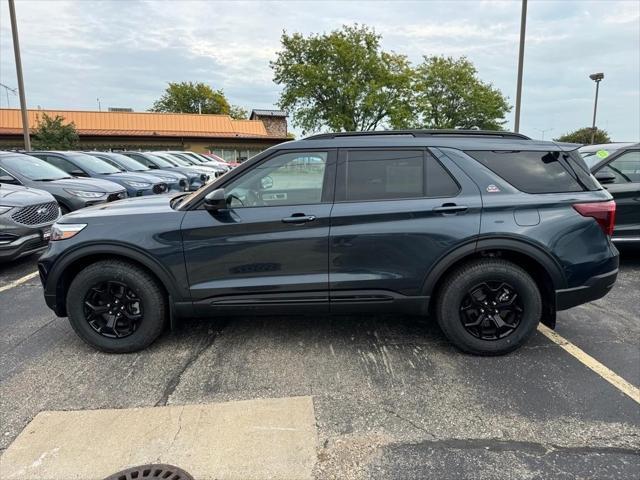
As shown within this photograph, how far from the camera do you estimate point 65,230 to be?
3541 millimetres

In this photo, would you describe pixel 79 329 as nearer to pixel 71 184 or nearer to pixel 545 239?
pixel 545 239

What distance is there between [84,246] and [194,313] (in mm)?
976

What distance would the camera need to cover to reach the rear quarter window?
351 cm

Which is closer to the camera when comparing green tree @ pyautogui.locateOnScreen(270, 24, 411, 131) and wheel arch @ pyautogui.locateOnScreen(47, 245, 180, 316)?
wheel arch @ pyautogui.locateOnScreen(47, 245, 180, 316)

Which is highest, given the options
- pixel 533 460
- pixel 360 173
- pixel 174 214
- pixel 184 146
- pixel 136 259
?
pixel 184 146

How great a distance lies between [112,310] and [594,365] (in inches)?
148

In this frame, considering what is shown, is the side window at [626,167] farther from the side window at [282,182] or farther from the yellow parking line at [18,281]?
the yellow parking line at [18,281]

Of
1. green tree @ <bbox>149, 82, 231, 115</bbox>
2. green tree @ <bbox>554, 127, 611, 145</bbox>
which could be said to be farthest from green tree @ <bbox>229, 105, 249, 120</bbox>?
green tree @ <bbox>554, 127, 611, 145</bbox>

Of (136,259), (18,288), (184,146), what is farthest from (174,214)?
(184,146)

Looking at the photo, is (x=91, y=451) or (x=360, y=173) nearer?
Result: (x=91, y=451)

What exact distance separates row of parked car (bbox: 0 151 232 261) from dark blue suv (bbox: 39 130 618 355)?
9.86 ft

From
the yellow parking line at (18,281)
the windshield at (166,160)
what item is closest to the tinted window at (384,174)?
the yellow parking line at (18,281)

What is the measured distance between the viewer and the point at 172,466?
2.38m

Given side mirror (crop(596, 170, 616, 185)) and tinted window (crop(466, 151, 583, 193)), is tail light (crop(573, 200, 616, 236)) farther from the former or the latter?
side mirror (crop(596, 170, 616, 185))
